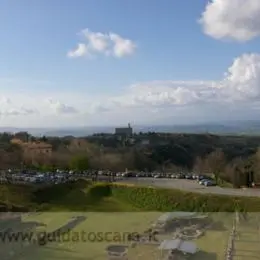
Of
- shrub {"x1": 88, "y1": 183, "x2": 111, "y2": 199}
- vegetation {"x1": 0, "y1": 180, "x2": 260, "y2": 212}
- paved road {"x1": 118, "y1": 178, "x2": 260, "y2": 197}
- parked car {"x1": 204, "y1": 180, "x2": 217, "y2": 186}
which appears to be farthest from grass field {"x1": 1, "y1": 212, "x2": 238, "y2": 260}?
parked car {"x1": 204, "y1": 180, "x2": 217, "y2": 186}

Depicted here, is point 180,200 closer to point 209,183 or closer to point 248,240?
point 209,183

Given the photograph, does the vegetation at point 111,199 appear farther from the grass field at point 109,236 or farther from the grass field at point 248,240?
the grass field at point 248,240

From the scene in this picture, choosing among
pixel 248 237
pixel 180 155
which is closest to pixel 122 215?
pixel 248 237

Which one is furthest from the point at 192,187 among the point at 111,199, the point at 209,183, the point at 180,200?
the point at 111,199

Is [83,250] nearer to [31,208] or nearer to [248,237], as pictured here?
[248,237]

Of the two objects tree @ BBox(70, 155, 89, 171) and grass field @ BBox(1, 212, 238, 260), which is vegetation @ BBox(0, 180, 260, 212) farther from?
tree @ BBox(70, 155, 89, 171)

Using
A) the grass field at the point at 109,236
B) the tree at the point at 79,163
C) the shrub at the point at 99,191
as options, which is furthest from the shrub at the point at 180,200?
the tree at the point at 79,163
